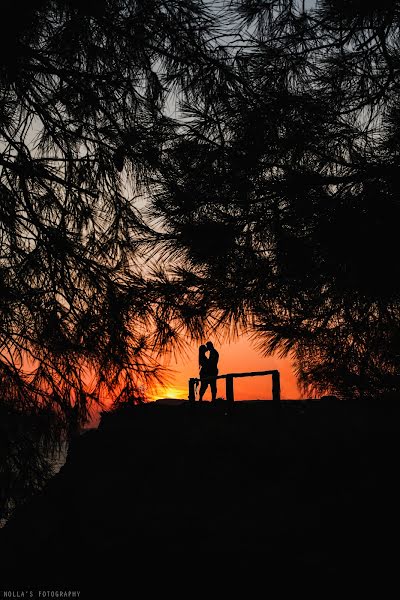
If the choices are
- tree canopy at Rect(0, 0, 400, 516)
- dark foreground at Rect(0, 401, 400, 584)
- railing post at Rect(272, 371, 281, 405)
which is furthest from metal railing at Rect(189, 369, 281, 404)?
tree canopy at Rect(0, 0, 400, 516)

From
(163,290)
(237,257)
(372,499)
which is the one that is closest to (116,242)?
(163,290)

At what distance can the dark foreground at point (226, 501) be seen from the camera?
3.92 meters

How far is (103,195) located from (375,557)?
2.87m

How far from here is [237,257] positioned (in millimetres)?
4043

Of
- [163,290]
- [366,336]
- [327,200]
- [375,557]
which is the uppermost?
[327,200]

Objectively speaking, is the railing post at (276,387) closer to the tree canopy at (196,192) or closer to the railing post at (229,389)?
the railing post at (229,389)

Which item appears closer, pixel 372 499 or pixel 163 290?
pixel 163 290

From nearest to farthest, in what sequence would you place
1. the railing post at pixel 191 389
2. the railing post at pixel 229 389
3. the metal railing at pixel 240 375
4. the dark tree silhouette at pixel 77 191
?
the dark tree silhouette at pixel 77 191
the metal railing at pixel 240 375
the railing post at pixel 229 389
the railing post at pixel 191 389

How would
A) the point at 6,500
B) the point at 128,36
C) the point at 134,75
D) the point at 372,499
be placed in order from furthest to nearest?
the point at 372,499 → the point at 134,75 → the point at 128,36 → the point at 6,500

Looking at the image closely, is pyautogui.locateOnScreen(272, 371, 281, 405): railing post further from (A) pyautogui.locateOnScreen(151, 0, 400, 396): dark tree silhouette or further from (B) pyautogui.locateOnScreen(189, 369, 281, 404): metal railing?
(A) pyautogui.locateOnScreen(151, 0, 400, 396): dark tree silhouette

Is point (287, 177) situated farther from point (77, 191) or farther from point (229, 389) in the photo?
point (229, 389)

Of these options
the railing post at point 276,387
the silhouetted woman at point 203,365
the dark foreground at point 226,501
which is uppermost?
the silhouetted woman at point 203,365

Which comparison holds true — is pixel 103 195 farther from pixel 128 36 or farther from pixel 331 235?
pixel 331 235

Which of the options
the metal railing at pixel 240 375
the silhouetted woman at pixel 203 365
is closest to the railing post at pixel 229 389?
the metal railing at pixel 240 375
